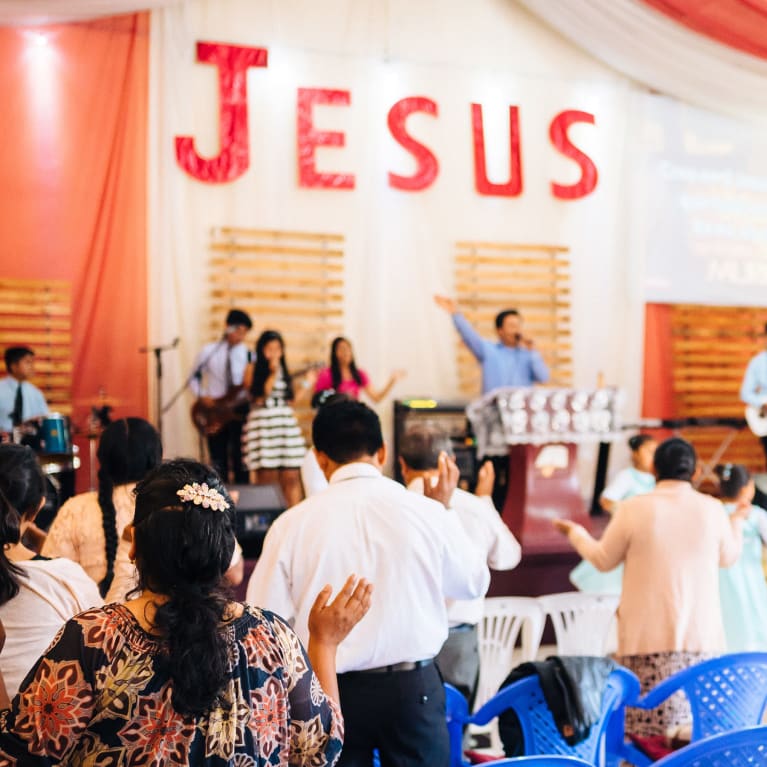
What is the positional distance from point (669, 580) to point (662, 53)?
5832 mm

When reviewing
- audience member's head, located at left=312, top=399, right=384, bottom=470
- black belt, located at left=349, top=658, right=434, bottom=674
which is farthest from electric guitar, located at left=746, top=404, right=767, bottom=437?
black belt, located at left=349, top=658, right=434, bottom=674

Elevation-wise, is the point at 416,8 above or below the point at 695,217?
above

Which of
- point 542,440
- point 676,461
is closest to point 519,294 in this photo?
point 542,440

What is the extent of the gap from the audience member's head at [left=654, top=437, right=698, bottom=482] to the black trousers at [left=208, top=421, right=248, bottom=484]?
4.17 meters

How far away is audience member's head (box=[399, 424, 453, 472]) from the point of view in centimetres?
294

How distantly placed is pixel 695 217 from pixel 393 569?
7.16 m

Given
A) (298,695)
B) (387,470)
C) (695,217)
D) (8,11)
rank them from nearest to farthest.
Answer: (298,695) → (8,11) → (387,470) → (695,217)

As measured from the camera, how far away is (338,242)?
7871 millimetres

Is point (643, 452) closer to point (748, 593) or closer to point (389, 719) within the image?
point (748, 593)

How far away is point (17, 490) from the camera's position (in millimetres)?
2188

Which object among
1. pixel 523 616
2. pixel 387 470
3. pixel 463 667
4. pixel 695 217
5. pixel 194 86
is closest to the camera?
pixel 463 667

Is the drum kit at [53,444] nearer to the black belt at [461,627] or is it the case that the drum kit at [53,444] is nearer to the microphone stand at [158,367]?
the microphone stand at [158,367]

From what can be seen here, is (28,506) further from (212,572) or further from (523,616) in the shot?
(523,616)

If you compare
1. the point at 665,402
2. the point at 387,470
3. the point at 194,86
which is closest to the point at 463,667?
the point at 387,470
